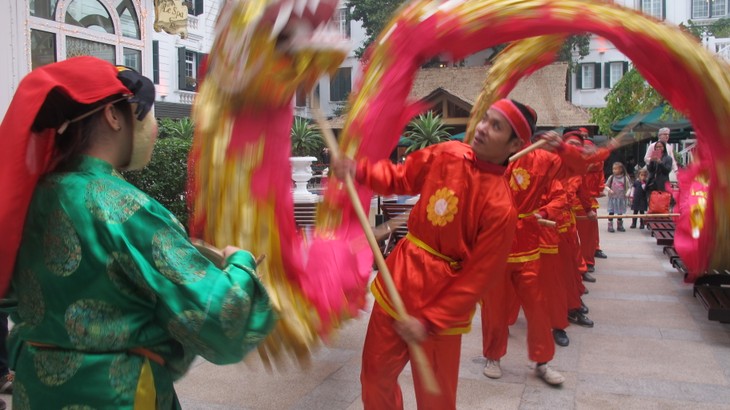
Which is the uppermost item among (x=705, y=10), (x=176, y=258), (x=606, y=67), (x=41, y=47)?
(x=705, y=10)

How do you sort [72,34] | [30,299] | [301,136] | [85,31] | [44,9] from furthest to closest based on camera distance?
[85,31], [72,34], [44,9], [301,136], [30,299]

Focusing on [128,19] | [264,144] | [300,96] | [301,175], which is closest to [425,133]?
[301,175]

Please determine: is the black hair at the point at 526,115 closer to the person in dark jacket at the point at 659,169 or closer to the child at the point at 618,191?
the person in dark jacket at the point at 659,169

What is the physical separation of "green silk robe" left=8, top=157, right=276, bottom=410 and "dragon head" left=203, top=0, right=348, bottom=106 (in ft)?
1.81

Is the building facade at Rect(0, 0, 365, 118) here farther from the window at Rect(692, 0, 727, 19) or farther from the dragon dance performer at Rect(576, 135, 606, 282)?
the window at Rect(692, 0, 727, 19)

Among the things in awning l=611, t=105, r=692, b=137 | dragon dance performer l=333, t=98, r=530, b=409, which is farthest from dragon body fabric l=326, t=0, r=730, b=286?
awning l=611, t=105, r=692, b=137

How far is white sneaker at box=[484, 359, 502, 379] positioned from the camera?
13.1ft

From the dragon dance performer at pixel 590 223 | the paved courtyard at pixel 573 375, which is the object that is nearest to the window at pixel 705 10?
the dragon dance performer at pixel 590 223

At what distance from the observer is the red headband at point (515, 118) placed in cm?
273

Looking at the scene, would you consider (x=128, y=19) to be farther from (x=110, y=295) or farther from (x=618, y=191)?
(x=110, y=295)

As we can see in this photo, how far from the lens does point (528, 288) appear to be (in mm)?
4039

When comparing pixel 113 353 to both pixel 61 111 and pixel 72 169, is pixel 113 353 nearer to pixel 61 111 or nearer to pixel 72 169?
pixel 72 169

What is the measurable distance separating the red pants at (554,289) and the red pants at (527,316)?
1.38ft

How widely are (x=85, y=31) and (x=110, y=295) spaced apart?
10046mm
